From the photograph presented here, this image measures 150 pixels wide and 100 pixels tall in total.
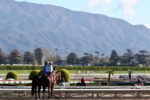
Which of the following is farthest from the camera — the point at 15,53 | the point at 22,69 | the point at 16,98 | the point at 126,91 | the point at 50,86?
the point at 15,53

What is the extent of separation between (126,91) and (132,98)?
1745 mm

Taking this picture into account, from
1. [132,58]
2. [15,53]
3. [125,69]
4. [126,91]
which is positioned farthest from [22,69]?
[132,58]

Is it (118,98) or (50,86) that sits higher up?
(50,86)

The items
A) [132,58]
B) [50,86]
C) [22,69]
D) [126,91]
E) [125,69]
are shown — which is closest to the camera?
[50,86]

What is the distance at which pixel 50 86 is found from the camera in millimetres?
14469

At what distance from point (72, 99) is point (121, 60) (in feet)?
546

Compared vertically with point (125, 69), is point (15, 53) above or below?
above

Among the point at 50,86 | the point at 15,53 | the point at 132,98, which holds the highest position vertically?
the point at 15,53

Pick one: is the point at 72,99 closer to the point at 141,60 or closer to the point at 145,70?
the point at 145,70

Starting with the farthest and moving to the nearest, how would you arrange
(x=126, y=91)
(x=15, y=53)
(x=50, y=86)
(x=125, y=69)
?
(x=15, y=53)
(x=125, y=69)
(x=126, y=91)
(x=50, y=86)

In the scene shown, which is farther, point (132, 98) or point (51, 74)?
point (132, 98)

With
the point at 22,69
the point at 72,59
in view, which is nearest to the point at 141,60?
the point at 72,59

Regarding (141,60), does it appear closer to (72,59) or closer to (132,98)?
(72,59)

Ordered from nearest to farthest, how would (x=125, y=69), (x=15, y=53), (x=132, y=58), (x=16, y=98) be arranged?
(x=16, y=98)
(x=125, y=69)
(x=15, y=53)
(x=132, y=58)
